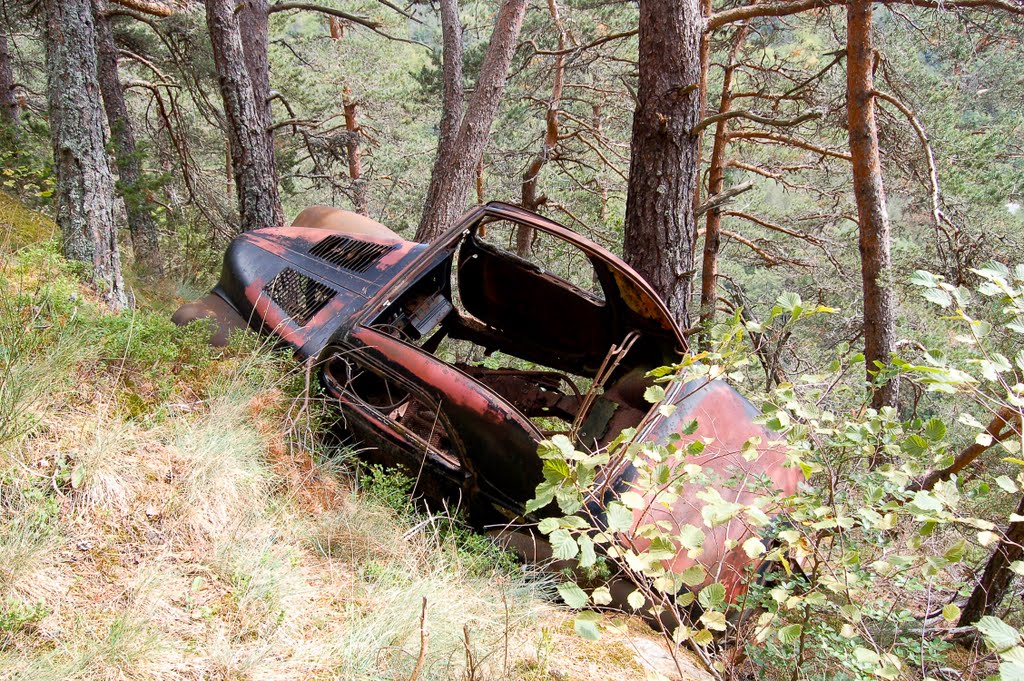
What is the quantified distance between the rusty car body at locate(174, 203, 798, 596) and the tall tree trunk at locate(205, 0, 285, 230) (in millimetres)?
1606

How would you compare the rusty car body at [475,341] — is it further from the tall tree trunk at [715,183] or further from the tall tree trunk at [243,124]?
the tall tree trunk at [715,183]

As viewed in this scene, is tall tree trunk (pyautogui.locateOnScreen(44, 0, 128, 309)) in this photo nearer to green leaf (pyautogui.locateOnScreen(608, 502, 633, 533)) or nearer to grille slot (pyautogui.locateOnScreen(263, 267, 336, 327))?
grille slot (pyautogui.locateOnScreen(263, 267, 336, 327))

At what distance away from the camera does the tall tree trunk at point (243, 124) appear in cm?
661

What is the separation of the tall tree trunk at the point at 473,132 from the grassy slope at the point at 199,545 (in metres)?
5.44

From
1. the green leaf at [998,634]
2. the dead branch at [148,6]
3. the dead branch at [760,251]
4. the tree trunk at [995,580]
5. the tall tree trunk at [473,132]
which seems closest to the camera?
the green leaf at [998,634]

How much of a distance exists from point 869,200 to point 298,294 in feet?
17.6

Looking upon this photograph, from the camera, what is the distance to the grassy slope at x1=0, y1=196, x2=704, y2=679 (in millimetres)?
2074

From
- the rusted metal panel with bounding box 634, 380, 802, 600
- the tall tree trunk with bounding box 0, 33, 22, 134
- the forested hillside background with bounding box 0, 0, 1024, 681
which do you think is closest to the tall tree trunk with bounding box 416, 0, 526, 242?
the forested hillside background with bounding box 0, 0, 1024, 681

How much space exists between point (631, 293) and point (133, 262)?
8403 millimetres

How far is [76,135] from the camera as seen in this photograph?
14.9 feet

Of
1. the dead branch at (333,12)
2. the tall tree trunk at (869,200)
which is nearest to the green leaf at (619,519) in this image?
the tall tree trunk at (869,200)

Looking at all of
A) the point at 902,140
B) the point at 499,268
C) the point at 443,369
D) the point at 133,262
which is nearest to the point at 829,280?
the point at 902,140

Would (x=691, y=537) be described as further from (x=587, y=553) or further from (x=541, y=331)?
(x=541, y=331)

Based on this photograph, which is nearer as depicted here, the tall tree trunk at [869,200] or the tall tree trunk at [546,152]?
the tall tree trunk at [869,200]
